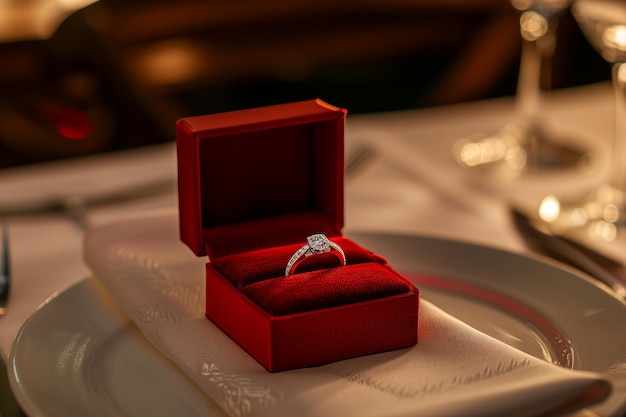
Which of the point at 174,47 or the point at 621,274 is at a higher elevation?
the point at 174,47

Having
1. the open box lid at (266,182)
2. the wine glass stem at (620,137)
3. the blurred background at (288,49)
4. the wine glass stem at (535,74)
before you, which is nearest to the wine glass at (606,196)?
the wine glass stem at (620,137)

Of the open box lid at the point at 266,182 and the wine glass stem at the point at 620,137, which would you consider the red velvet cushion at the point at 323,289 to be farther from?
the wine glass stem at the point at 620,137

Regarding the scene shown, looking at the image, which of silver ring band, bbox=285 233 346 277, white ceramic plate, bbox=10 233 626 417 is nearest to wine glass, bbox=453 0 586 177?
white ceramic plate, bbox=10 233 626 417

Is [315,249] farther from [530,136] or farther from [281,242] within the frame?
[530,136]

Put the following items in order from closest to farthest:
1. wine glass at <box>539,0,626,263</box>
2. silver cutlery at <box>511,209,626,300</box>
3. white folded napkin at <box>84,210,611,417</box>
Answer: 1. white folded napkin at <box>84,210,611,417</box>
2. silver cutlery at <box>511,209,626,300</box>
3. wine glass at <box>539,0,626,263</box>

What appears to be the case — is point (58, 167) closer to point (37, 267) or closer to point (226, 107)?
point (37, 267)

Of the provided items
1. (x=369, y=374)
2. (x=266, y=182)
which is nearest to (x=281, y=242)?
(x=266, y=182)

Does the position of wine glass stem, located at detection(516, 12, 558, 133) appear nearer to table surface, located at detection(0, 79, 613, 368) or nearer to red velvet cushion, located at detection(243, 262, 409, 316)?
table surface, located at detection(0, 79, 613, 368)

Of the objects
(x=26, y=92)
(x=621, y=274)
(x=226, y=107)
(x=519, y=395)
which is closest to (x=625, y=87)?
(x=621, y=274)
